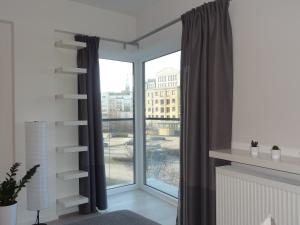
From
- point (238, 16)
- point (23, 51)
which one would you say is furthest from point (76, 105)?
point (238, 16)

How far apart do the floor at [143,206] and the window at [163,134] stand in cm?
23

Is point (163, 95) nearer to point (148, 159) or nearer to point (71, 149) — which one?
point (148, 159)

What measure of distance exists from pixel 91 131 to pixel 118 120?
0.79 meters

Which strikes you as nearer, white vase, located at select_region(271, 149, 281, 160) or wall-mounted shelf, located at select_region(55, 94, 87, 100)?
white vase, located at select_region(271, 149, 281, 160)

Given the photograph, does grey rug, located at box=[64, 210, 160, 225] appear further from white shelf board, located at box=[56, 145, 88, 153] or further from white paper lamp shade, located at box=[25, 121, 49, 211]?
white shelf board, located at box=[56, 145, 88, 153]

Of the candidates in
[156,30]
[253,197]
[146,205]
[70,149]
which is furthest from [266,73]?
[146,205]

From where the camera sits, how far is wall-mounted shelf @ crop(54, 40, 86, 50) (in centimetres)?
307

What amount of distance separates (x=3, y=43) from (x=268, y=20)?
2652 millimetres

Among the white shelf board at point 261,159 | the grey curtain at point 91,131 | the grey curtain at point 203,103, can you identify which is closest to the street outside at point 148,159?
the grey curtain at point 91,131

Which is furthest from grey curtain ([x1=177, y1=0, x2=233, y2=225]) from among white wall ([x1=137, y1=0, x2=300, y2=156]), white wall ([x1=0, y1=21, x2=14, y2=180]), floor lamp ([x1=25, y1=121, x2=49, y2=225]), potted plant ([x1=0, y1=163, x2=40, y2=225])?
white wall ([x1=0, y1=21, x2=14, y2=180])

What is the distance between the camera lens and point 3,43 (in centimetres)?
291

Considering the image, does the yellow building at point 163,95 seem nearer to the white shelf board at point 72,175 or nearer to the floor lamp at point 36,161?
the white shelf board at point 72,175

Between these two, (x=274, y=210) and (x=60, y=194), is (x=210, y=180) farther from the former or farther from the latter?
(x=60, y=194)

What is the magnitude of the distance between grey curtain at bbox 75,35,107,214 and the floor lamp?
1.83ft
